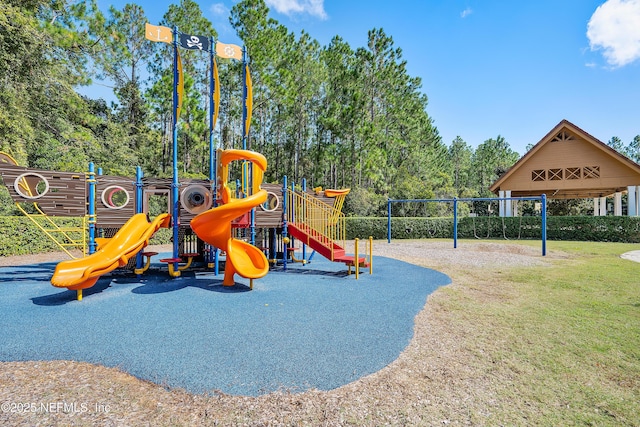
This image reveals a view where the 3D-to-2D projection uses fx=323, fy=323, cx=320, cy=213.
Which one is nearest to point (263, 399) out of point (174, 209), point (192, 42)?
point (174, 209)

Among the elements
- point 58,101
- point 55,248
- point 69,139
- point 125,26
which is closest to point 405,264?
point 55,248

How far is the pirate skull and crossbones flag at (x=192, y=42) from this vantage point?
27.8ft

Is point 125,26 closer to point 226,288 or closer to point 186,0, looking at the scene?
point 186,0

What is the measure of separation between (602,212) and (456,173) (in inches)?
1489

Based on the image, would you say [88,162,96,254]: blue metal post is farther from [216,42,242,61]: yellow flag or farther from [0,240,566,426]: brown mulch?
[216,42,242,61]: yellow flag

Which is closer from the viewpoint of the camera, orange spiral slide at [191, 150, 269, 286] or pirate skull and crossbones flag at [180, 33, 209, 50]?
orange spiral slide at [191, 150, 269, 286]

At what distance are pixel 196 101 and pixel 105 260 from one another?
1945 centimetres

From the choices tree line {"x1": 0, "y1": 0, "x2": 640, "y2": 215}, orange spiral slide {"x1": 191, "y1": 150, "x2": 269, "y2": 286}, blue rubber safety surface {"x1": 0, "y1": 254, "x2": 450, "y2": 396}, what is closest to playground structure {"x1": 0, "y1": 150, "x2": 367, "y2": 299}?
orange spiral slide {"x1": 191, "y1": 150, "x2": 269, "y2": 286}

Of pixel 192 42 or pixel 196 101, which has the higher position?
pixel 196 101

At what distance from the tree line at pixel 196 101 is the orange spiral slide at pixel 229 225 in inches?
468

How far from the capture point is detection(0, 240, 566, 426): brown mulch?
261 cm

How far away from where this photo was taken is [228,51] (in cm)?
920

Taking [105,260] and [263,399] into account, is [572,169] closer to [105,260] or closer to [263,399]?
[263,399]

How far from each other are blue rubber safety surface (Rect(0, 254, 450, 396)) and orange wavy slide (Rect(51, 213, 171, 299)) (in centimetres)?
44
